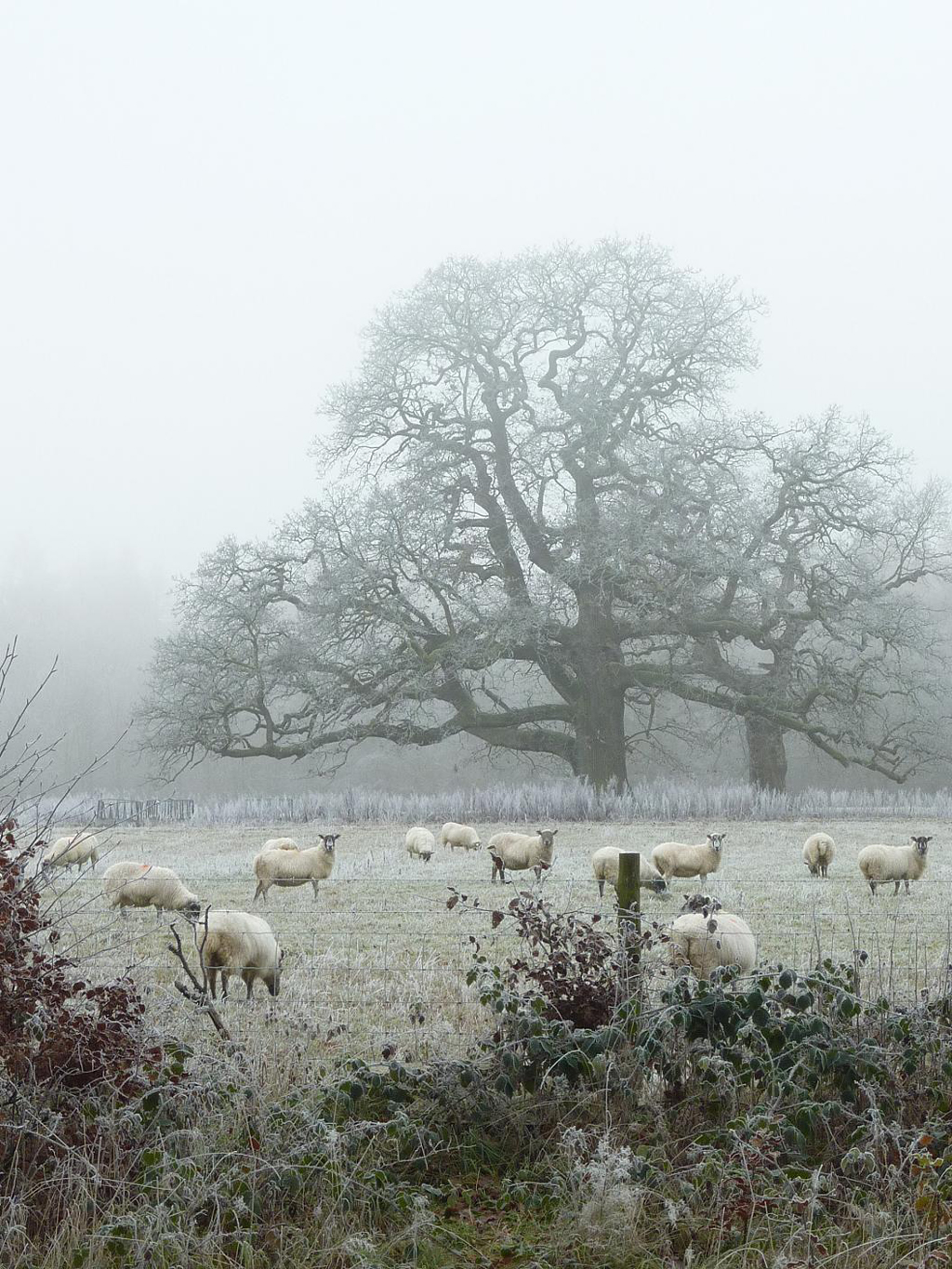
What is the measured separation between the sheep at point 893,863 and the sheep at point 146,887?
7141 mm

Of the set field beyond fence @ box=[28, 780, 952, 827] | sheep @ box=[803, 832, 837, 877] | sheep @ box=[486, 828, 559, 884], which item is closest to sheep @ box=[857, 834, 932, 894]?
sheep @ box=[803, 832, 837, 877]

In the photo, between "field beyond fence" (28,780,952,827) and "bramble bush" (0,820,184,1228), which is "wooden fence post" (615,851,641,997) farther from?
"field beyond fence" (28,780,952,827)

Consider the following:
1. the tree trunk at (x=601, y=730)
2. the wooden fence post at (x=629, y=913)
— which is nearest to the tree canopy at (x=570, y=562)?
the tree trunk at (x=601, y=730)

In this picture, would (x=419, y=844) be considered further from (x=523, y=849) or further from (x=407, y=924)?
(x=407, y=924)

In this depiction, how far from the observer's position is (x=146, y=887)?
34.5 feet

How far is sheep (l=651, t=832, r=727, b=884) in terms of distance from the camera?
44.3 ft

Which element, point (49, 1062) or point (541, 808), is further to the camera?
point (541, 808)

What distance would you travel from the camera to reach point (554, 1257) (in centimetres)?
415

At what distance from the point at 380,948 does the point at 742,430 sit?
20.6 metres

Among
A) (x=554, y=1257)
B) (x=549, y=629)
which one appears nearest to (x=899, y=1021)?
(x=554, y=1257)

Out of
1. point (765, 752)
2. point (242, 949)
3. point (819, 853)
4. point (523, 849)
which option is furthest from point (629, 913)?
point (765, 752)

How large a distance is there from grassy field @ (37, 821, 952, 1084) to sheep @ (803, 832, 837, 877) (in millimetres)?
185

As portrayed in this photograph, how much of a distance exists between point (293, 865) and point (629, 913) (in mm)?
7467

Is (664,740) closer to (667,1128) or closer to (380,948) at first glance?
(380,948)
